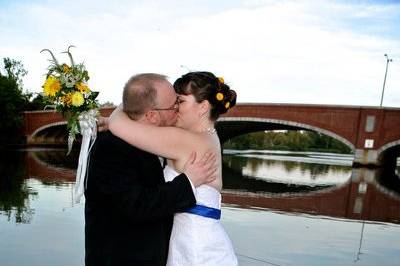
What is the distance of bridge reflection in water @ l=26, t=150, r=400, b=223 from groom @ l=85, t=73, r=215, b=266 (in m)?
9.69

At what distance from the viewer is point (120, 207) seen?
1.86 m

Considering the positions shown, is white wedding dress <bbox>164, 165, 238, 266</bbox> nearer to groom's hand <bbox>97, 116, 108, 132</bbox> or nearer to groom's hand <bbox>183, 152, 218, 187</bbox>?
groom's hand <bbox>183, 152, 218, 187</bbox>

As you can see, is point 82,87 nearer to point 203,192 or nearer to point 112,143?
point 112,143

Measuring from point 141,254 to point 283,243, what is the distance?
6.22 metres

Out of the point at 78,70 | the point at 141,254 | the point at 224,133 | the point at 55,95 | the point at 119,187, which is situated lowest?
the point at 224,133

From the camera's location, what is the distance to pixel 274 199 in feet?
44.2

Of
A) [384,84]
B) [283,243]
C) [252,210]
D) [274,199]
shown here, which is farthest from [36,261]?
[384,84]

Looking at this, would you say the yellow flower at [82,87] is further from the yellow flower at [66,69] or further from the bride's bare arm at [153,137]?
the bride's bare arm at [153,137]

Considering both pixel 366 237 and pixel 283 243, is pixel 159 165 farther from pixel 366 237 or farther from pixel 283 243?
pixel 366 237

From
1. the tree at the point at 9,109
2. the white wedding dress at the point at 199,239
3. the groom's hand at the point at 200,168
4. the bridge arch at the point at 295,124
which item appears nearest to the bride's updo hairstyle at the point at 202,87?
the groom's hand at the point at 200,168

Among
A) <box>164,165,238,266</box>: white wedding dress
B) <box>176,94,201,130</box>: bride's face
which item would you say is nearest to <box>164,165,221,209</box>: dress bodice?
<box>164,165,238,266</box>: white wedding dress

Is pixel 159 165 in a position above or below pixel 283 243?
above

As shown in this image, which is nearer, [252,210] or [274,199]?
[252,210]

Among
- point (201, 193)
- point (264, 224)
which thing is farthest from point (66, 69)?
point (264, 224)
